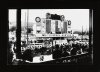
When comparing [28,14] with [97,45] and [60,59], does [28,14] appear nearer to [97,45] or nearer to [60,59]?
[60,59]

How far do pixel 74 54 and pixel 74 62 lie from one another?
148 mm

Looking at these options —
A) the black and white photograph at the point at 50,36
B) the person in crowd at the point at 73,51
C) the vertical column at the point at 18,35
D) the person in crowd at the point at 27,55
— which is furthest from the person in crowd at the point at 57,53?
the vertical column at the point at 18,35

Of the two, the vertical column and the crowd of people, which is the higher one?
the vertical column

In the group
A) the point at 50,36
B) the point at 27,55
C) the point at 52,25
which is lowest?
the point at 27,55

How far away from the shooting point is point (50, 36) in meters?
3.53

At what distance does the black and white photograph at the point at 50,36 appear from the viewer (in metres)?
3.49

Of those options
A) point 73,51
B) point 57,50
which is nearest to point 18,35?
point 57,50

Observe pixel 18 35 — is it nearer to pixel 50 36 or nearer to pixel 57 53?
pixel 50 36

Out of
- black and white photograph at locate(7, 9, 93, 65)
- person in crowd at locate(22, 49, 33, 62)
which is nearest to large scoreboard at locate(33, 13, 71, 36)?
black and white photograph at locate(7, 9, 93, 65)

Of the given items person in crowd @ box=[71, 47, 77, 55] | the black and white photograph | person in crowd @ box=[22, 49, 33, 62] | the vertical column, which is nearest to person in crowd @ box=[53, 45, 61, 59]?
the black and white photograph

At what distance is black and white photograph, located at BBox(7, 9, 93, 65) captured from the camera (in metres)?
3.49

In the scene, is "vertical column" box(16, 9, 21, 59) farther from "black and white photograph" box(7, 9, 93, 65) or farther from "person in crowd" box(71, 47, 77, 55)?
"person in crowd" box(71, 47, 77, 55)

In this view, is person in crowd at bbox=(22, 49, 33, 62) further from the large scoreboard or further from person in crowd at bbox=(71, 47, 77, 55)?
person in crowd at bbox=(71, 47, 77, 55)

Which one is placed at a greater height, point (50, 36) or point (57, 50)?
point (50, 36)
